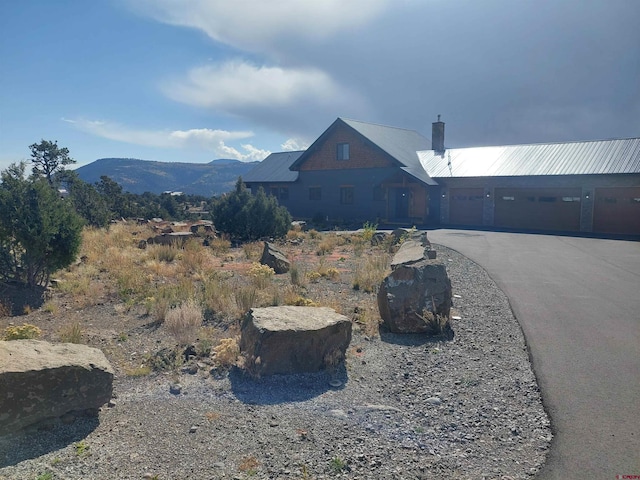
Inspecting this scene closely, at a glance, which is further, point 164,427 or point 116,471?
point 164,427

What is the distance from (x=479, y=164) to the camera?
32594 millimetres

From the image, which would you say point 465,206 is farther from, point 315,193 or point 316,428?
point 316,428

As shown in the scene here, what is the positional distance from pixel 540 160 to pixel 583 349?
2582 centimetres

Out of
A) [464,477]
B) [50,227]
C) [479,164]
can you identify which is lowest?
[464,477]

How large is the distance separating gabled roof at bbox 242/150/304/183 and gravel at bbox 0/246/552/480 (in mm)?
31864

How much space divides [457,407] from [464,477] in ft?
3.99

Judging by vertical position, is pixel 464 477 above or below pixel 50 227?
below

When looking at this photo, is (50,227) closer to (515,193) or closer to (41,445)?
(41,445)

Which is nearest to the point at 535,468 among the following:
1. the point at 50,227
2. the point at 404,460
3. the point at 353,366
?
the point at 404,460

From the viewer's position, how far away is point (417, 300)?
7695 mm

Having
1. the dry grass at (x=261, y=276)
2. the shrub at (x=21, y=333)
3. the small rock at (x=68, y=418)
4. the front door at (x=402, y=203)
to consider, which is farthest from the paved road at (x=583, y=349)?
the front door at (x=402, y=203)

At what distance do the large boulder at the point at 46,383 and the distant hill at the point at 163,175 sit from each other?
11449 cm

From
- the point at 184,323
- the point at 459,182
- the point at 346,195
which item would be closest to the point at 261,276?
the point at 184,323

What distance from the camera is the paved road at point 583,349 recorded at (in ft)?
13.8
